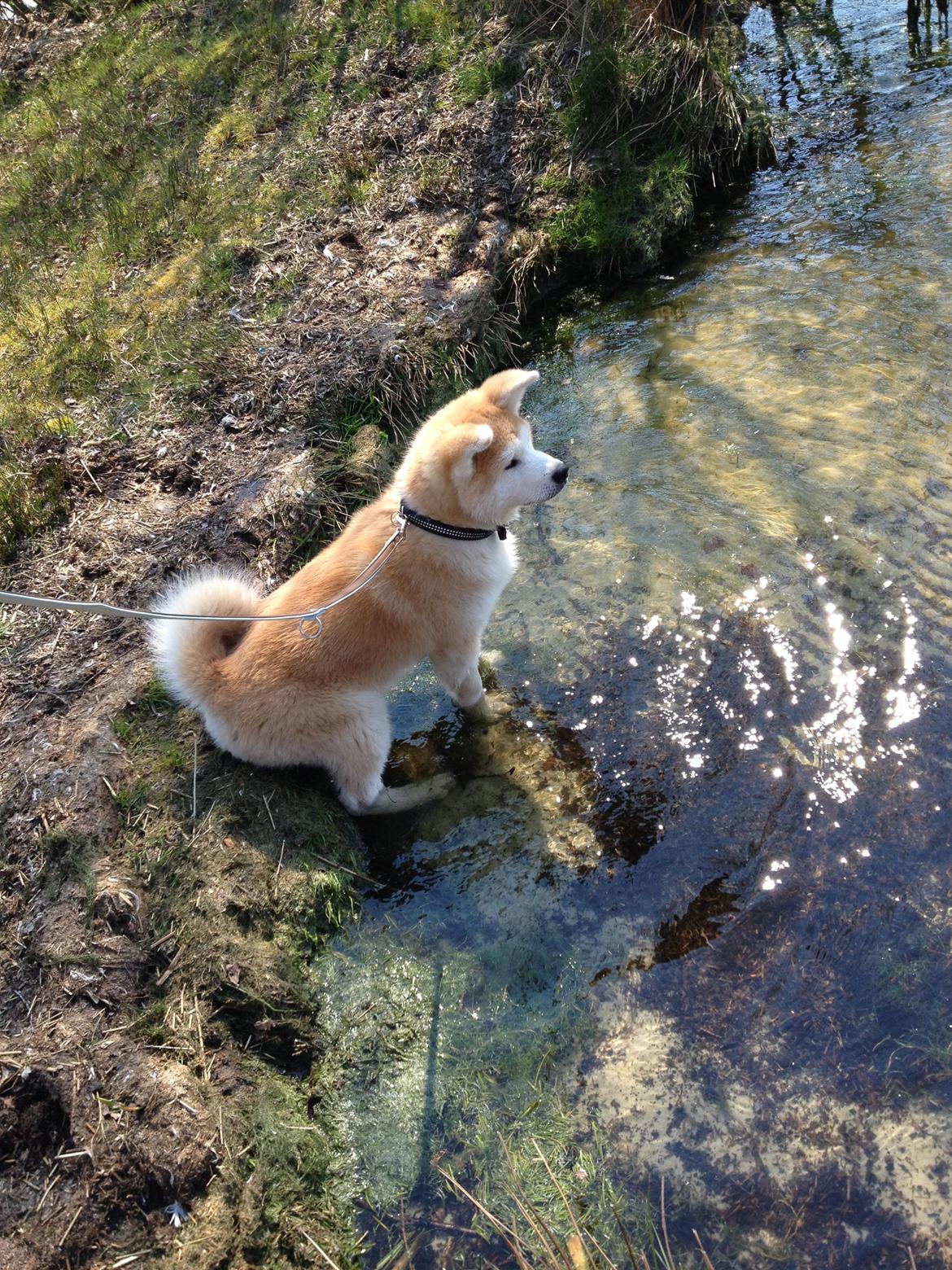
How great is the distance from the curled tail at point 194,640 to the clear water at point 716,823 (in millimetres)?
928

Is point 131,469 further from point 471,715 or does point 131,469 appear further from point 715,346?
point 715,346

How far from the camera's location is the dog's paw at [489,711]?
3.72 m

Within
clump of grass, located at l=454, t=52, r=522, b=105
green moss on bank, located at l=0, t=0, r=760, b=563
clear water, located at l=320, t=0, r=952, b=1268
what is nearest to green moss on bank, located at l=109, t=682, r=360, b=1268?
clear water, located at l=320, t=0, r=952, b=1268

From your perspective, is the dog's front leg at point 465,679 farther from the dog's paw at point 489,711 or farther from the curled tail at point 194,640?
the curled tail at point 194,640

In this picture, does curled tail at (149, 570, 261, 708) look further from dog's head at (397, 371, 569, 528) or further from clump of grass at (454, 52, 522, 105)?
clump of grass at (454, 52, 522, 105)

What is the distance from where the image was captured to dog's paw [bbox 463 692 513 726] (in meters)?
3.72

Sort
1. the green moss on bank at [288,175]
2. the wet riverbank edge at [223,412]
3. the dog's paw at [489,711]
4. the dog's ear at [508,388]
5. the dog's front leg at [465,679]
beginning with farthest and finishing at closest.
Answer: the green moss on bank at [288,175] < the dog's paw at [489,711] < the dog's front leg at [465,679] < the dog's ear at [508,388] < the wet riverbank edge at [223,412]

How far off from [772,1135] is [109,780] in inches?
103

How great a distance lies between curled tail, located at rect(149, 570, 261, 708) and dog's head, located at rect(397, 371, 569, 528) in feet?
2.73

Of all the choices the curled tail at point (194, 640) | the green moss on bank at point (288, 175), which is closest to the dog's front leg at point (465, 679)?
the curled tail at point (194, 640)

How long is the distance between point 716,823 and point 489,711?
109 cm

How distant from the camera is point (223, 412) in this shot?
512cm

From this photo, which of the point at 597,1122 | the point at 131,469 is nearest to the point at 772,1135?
the point at 597,1122

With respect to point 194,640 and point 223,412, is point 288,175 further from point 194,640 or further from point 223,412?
point 194,640
